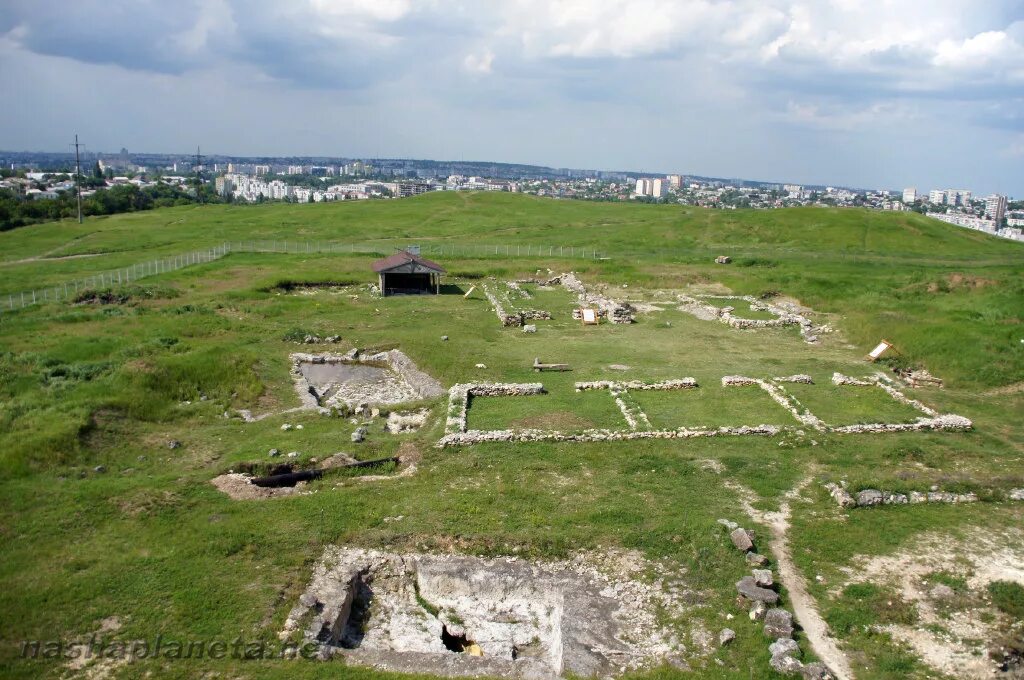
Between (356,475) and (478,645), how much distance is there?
7.74 m

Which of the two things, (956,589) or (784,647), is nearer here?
(784,647)

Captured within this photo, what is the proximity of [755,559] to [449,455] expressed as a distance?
976 cm

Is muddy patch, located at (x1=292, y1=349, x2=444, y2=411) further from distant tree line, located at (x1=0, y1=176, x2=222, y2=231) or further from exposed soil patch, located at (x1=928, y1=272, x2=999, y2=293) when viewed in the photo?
distant tree line, located at (x1=0, y1=176, x2=222, y2=231)

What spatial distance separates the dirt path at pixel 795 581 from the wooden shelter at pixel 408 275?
116 ft

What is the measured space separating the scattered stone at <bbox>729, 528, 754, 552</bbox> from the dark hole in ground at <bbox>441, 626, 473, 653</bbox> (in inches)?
268

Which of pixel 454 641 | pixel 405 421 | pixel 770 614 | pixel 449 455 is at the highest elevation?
pixel 449 455

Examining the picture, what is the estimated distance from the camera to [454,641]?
14727 millimetres

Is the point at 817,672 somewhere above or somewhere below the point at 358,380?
below

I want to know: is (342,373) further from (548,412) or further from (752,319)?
(752,319)

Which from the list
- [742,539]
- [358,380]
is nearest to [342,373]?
[358,380]

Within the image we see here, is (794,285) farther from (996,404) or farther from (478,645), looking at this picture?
(478,645)

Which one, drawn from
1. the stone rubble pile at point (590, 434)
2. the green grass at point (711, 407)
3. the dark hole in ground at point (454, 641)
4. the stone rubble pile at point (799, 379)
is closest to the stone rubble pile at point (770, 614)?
the dark hole in ground at point (454, 641)

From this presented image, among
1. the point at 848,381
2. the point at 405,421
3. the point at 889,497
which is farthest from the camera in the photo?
the point at 848,381

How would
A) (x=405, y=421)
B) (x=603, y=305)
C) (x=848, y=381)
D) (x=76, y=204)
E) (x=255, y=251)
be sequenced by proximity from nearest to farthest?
1. (x=405, y=421)
2. (x=848, y=381)
3. (x=603, y=305)
4. (x=255, y=251)
5. (x=76, y=204)
